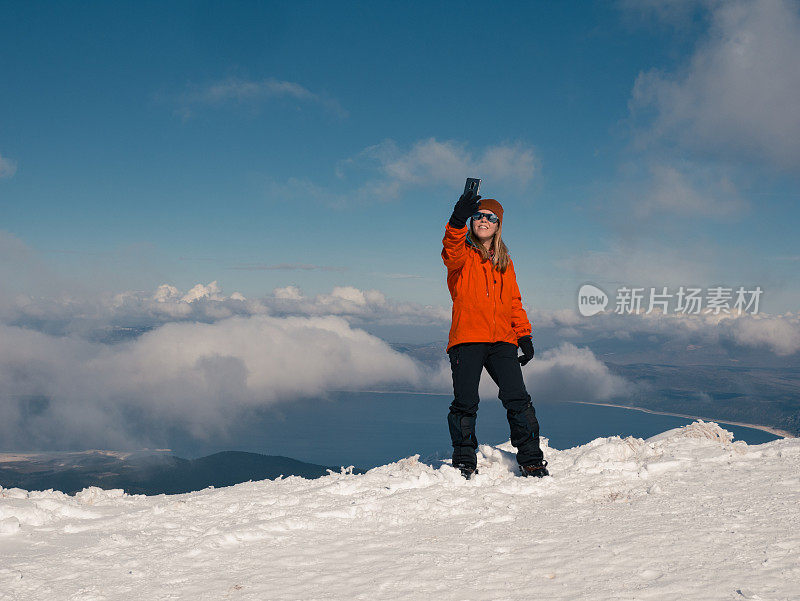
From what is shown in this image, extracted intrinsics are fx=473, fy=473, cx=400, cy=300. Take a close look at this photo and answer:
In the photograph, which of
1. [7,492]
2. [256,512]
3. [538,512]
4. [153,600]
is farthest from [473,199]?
[7,492]

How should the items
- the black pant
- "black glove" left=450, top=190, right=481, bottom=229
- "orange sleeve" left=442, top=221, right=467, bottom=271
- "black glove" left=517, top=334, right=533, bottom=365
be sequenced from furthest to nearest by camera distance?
"black glove" left=517, top=334, right=533, bottom=365, the black pant, "orange sleeve" left=442, top=221, right=467, bottom=271, "black glove" left=450, top=190, right=481, bottom=229

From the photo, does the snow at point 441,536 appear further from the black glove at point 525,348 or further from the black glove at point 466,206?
the black glove at point 466,206

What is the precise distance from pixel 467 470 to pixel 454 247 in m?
2.31

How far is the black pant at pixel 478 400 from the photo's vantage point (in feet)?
16.5

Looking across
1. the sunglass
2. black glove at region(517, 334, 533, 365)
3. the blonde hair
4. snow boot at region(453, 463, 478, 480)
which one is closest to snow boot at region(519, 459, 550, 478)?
snow boot at region(453, 463, 478, 480)

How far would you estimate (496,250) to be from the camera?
208 inches

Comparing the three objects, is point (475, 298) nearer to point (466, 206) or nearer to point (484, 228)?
point (484, 228)

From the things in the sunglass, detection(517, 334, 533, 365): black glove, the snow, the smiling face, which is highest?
the sunglass

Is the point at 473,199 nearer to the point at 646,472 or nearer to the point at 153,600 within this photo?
the point at 646,472

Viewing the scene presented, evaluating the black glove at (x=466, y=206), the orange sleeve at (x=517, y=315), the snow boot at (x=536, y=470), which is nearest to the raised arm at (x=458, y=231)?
the black glove at (x=466, y=206)

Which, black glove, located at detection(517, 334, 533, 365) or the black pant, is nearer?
the black pant

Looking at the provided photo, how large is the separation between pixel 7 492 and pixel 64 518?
4.08 ft

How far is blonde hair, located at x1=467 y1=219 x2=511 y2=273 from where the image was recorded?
17.2 ft

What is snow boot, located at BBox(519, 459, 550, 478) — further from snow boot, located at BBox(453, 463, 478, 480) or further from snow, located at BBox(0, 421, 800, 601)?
snow boot, located at BBox(453, 463, 478, 480)
